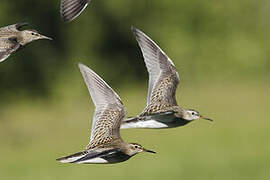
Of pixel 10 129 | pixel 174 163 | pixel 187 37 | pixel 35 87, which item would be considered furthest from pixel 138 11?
pixel 174 163

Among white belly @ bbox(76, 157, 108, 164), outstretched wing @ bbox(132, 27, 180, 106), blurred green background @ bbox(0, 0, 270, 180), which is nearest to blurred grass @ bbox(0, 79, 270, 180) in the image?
blurred green background @ bbox(0, 0, 270, 180)

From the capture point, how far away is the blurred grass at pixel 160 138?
16.6 metres

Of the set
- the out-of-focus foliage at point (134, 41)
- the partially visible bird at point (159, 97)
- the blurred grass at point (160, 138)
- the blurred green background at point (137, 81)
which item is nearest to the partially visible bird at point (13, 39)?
→ the partially visible bird at point (159, 97)

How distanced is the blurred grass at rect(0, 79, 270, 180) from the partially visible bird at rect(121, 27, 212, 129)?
838cm

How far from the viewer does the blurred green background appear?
1778 centimetres

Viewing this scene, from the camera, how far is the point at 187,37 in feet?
81.1

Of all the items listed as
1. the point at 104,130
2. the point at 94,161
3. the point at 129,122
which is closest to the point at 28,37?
the point at 104,130

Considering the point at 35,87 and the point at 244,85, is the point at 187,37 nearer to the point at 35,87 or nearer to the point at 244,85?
the point at 244,85

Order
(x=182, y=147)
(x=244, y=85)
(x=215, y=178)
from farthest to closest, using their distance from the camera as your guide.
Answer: (x=244, y=85)
(x=182, y=147)
(x=215, y=178)

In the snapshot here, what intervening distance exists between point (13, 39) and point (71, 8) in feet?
1.43

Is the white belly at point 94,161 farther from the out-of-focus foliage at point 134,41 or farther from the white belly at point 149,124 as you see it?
the out-of-focus foliage at point 134,41

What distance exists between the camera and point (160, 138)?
19.7m

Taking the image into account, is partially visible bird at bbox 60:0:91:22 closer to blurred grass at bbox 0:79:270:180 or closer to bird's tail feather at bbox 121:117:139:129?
bird's tail feather at bbox 121:117:139:129

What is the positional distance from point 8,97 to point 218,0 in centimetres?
624
